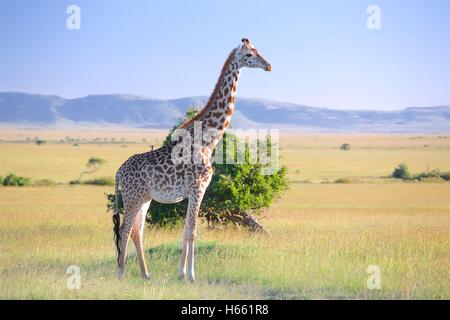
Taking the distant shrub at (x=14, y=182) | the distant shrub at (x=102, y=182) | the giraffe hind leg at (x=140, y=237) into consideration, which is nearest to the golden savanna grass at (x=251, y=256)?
the giraffe hind leg at (x=140, y=237)

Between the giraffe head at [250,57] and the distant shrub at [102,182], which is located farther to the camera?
the distant shrub at [102,182]

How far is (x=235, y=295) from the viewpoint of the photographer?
1156cm

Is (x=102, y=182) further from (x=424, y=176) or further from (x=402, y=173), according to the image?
(x=424, y=176)

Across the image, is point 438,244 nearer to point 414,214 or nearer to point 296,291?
point 296,291

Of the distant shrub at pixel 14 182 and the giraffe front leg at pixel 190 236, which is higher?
the giraffe front leg at pixel 190 236

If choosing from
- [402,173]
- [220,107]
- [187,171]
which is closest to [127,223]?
[187,171]

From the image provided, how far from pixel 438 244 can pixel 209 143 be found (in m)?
8.35

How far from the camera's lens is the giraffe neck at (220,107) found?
41.0 feet

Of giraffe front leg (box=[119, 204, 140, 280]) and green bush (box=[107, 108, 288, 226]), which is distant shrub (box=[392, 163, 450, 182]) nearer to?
green bush (box=[107, 108, 288, 226])

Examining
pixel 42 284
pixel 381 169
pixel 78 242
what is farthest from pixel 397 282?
pixel 381 169

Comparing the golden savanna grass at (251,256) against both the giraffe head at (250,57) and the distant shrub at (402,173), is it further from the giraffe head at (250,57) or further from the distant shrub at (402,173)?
the distant shrub at (402,173)

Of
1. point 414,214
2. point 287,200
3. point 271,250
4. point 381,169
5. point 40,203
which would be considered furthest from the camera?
point 381,169

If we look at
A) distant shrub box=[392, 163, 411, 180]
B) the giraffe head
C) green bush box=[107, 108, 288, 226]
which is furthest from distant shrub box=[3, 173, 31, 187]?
the giraffe head

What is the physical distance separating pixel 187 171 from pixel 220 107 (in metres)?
1.41
